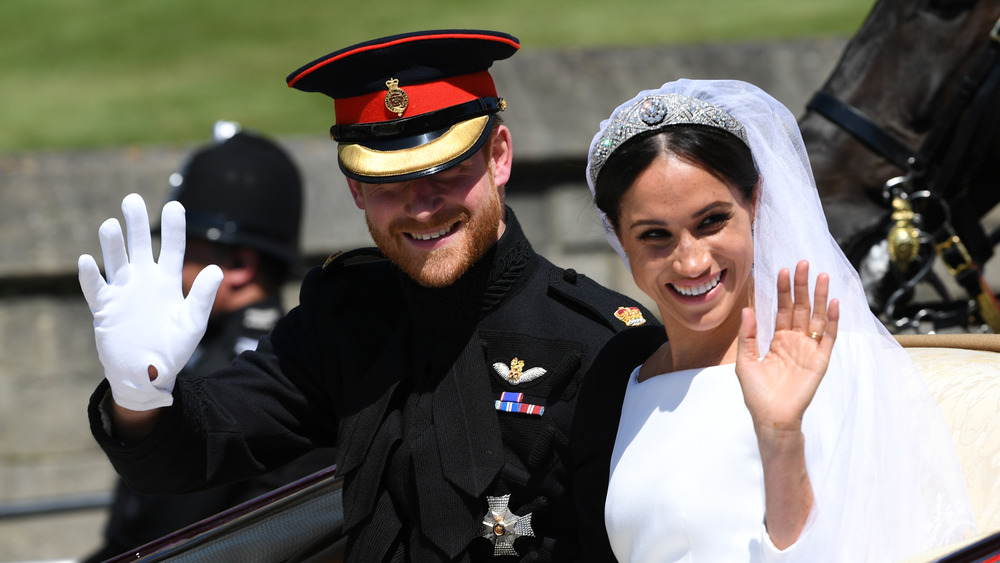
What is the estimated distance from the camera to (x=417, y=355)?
251 centimetres

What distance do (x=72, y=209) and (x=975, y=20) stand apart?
170 inches

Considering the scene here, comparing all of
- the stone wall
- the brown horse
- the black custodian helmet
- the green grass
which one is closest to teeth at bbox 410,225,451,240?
the brown horse

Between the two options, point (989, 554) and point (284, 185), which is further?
point (284, 185)

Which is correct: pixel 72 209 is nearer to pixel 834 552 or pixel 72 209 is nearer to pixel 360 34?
pixel 360 34

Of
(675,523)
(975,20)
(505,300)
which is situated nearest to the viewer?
(675,523)

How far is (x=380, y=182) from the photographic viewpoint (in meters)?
2.34

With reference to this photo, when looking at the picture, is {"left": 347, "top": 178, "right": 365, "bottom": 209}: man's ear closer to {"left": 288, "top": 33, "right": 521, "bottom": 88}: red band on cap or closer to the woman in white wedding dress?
{"left": 288, "top": 33, "right": 521, "bottom": 88}: red band on cap

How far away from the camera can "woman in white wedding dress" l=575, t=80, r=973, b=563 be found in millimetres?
1886

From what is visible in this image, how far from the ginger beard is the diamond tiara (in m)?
0.36

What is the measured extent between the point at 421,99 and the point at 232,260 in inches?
74.5

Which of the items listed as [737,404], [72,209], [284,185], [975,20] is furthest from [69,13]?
[737,404]

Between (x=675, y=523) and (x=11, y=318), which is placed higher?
(x=675, y=523)

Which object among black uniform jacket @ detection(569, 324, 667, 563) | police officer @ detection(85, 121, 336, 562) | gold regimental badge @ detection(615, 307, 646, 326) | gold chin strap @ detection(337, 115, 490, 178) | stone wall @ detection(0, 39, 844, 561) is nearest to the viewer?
black uniform jacket @ detection(569, 324, 667, 563)

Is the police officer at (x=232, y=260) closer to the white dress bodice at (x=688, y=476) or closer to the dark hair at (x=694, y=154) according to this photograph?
the white dress bodice at (x=688, y=476)
